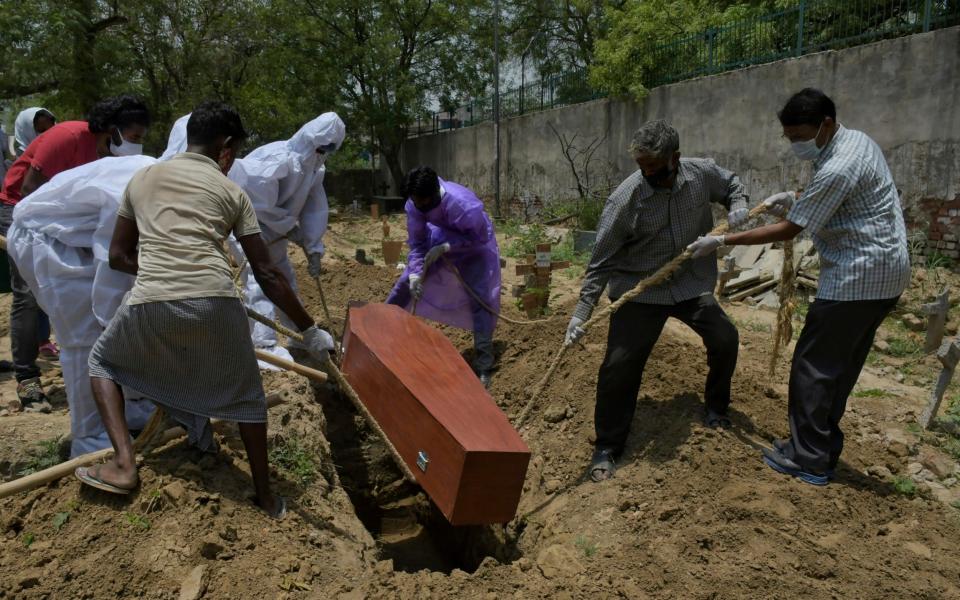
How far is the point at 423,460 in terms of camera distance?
2924 mm

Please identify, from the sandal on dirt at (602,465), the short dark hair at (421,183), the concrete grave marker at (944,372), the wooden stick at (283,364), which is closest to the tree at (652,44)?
the short dark hair at (421,183)

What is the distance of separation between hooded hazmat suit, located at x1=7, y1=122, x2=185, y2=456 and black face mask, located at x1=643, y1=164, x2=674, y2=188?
2204 millimetres

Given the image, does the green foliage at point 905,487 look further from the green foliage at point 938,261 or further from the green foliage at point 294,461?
the green foliage at point 938,261

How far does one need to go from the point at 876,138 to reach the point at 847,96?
0.63 metres

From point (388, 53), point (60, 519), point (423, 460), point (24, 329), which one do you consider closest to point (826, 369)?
point (423, 460)

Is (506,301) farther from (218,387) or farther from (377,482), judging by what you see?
(218,387)

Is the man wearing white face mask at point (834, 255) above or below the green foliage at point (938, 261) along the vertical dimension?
above

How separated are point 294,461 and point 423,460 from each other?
0.65 metres

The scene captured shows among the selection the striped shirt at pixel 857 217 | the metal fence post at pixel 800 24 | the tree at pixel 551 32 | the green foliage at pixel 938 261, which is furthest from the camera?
the tree at pixel 551 32

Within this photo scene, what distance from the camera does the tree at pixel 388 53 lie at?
17.5 meters

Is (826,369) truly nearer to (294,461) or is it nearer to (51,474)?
(294,461)

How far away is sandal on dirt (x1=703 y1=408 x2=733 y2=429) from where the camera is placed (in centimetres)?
336

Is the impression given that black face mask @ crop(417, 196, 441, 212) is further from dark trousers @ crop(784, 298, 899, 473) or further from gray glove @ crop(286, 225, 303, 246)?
dark trousers @ crop(784, 298, 899, 473)

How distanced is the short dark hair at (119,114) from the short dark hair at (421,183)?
157 centimetres
